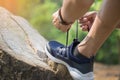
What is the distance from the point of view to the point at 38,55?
3473 millimetres

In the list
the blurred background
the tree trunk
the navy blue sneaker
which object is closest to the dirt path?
the blurred background

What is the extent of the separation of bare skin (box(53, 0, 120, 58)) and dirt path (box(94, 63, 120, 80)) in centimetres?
409

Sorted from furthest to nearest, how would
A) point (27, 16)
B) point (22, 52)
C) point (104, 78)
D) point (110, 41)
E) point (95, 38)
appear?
point (27, 16), point (110, 41), point (104, 78), point (22, 52), point (95, 38)

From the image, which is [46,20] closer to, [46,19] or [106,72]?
[46,19]

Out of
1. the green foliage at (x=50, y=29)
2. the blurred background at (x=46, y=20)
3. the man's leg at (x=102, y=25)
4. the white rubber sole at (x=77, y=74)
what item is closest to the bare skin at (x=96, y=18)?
the man's leg at (x=102, y=25)

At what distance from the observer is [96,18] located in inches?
122

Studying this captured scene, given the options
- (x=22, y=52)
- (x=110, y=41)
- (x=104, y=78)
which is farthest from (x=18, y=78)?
(x=110, y=41)

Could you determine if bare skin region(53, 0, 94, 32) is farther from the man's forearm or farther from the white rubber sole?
the white rubber sole

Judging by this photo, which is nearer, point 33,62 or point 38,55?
point 33,62

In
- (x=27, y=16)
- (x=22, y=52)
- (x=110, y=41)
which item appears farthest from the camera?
(x=27, y=16)

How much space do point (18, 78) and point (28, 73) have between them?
0.08 m

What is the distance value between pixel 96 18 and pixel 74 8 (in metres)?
0.17

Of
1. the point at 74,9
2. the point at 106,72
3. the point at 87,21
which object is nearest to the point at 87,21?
the point at 87,21

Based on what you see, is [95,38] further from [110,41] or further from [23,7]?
[23,7]
